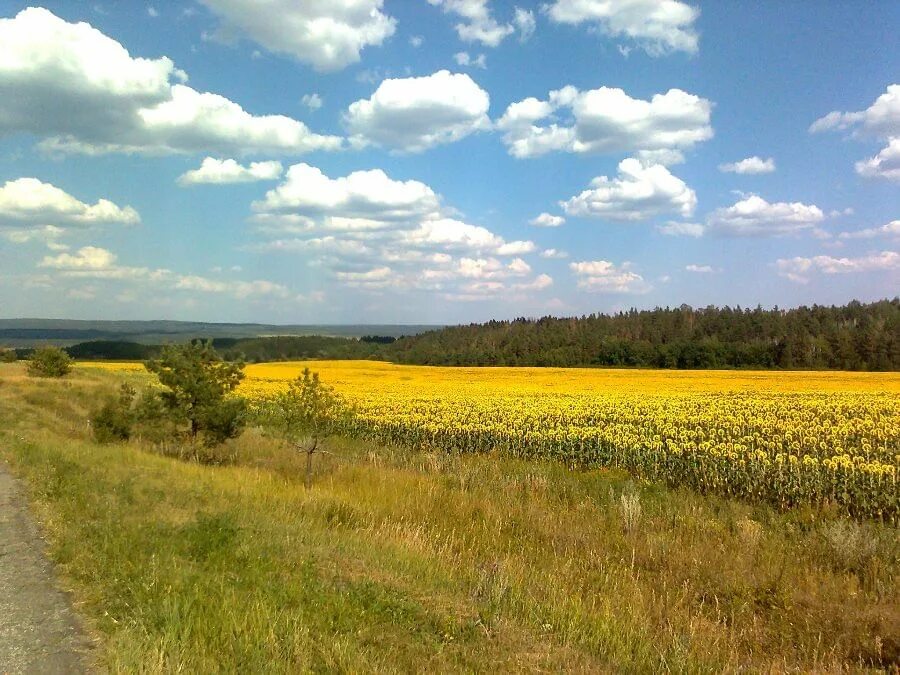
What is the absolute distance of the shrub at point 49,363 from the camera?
1369 inches

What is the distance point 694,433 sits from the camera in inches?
720

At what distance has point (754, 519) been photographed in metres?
10.8

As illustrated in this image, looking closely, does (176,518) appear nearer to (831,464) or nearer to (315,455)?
(315,455)

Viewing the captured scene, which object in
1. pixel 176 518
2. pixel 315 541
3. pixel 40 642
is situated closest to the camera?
pixel 40 642

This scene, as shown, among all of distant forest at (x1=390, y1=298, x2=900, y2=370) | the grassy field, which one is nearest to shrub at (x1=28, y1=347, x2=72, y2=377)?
the grassy field

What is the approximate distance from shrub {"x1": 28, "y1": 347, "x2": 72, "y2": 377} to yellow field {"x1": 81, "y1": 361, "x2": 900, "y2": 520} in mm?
12149

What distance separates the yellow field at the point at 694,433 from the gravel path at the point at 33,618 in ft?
40.9

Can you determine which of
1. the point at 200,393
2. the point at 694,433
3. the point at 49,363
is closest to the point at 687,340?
the point at 694,433

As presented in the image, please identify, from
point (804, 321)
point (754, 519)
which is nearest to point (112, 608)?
point (754, 519)

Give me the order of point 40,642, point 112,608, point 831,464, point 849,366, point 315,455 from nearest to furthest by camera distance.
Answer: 1. point 40,642
2. point 112,608
3. point 831,464
4. point 315,455
5. point 849,366

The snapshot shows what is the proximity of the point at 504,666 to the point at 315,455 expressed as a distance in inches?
514

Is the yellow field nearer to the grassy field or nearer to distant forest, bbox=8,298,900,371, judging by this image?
the grassy field

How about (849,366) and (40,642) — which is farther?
(849,366)

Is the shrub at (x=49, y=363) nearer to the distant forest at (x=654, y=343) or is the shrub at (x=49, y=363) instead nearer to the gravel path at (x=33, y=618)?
the distant forest at (x=654, y=343)
